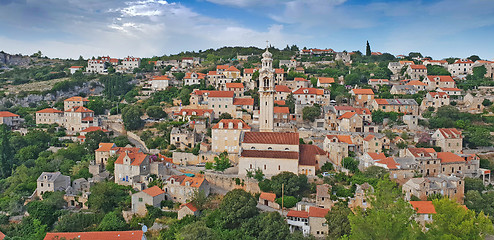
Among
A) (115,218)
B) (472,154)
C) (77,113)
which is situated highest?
(77,113)

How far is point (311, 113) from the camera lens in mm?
50438

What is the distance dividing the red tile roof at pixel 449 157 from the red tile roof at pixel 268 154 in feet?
51.9

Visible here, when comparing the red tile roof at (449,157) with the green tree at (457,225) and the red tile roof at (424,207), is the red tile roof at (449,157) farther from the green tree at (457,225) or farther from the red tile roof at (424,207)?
the green tree at (457,225)

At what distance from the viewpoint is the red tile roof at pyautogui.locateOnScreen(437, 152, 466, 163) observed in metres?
39.3

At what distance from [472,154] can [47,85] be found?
3276 inches

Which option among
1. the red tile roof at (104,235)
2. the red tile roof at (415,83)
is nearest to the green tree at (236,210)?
the red tile roof at (104,235)

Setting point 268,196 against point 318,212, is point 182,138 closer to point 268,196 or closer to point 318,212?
point 268,196

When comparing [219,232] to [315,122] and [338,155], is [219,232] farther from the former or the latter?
[315,122]

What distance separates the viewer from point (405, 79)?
7225 centimetres

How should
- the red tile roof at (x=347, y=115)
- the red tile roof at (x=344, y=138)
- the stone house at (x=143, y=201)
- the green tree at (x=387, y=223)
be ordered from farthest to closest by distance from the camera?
the red tile roof at (x=347, y=115)
the red tile roof at (x=344, y=138)
the stone house at (x=143, y=201)
the green tree at (x=387, y=223)

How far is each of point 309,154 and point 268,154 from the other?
4.36 metres

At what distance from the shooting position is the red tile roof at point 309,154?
36.8 metres

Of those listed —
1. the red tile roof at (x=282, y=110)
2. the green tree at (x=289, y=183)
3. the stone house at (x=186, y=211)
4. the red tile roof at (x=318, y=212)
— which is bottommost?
the stone house at (x=186, y=211)

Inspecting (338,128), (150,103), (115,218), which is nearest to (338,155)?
(338,128)
